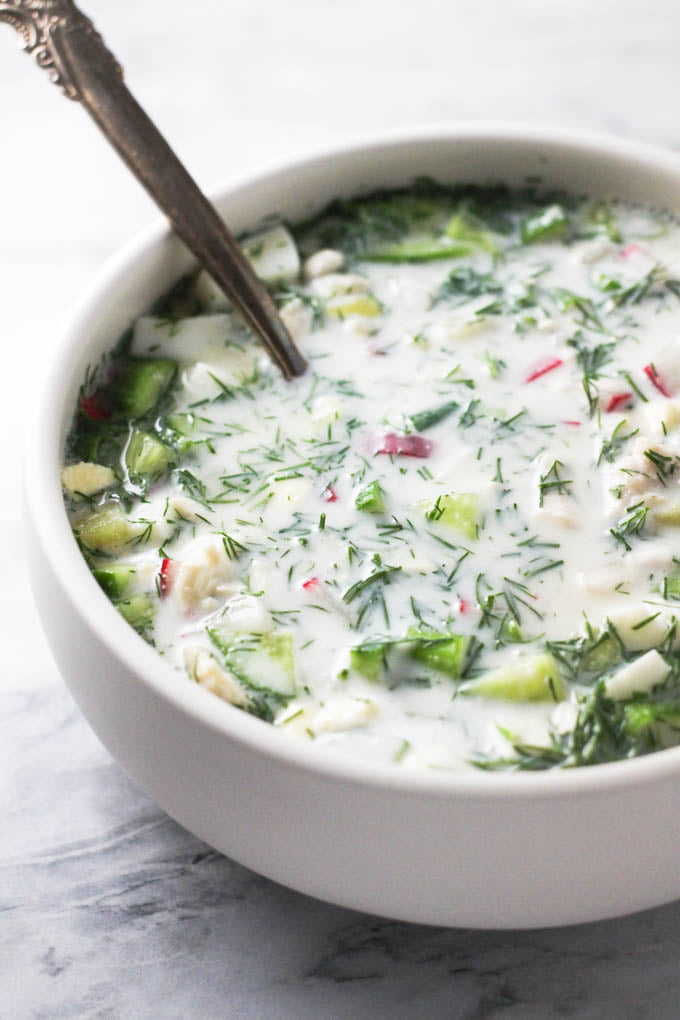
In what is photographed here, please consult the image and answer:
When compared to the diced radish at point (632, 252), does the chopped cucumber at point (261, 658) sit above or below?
above

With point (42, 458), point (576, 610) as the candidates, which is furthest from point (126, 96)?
point (576, 610)

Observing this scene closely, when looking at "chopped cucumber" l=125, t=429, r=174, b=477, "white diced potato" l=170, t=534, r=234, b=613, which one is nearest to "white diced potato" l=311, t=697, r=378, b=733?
"white diced potato" l=170, t=534, r=234, b=613

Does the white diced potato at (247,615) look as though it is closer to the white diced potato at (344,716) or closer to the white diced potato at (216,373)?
the white diced potato at (344,716)

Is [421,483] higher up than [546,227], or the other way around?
[421,483]

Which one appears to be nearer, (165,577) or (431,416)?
(165,577)

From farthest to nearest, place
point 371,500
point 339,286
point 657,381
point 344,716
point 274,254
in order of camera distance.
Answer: point 274,254 < point 339,286 < point 657,381 < point 371,500 < point 344,716

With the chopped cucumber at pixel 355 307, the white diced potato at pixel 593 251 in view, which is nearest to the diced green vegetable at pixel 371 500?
the chopped cucumber at pixel 355 307

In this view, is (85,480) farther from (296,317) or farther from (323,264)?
(323,264)

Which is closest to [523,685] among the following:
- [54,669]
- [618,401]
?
[618,401]
